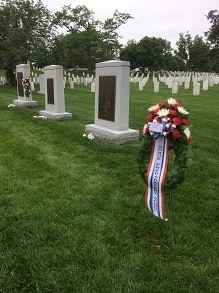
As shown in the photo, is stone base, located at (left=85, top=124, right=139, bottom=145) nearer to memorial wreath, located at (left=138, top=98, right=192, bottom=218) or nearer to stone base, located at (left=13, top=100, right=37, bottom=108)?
memorial wreath, located at (left=138, top=98, right=192, bottom=218)

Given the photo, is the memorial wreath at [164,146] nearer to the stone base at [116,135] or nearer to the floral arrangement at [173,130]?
the floral arrangement at [173,130]

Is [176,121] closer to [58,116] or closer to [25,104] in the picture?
[58,116]

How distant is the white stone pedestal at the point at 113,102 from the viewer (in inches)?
280

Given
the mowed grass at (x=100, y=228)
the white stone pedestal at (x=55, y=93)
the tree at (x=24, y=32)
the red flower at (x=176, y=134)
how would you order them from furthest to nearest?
1. the tree at (x=24, y=32)
2. the white stone pedestal at (x=55, y=93)
3. the red flower at (x=176, y=134)
4. the mowed grass at (x=100, y=228)

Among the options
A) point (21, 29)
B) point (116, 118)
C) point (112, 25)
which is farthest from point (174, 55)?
point (116, 118)

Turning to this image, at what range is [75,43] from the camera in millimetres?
40094

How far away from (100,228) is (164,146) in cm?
120

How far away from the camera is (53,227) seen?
355 cm

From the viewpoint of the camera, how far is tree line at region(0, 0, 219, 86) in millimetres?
22125

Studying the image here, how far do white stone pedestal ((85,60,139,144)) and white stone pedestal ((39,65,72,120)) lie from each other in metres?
2.79

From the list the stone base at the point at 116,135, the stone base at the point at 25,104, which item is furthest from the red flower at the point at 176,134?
the stone base at the point at 25,104

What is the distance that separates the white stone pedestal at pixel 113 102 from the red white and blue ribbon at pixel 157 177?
340cm

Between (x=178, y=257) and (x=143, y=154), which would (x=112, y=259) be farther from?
(x=143, y=154)

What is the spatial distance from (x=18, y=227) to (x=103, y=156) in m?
2.97
